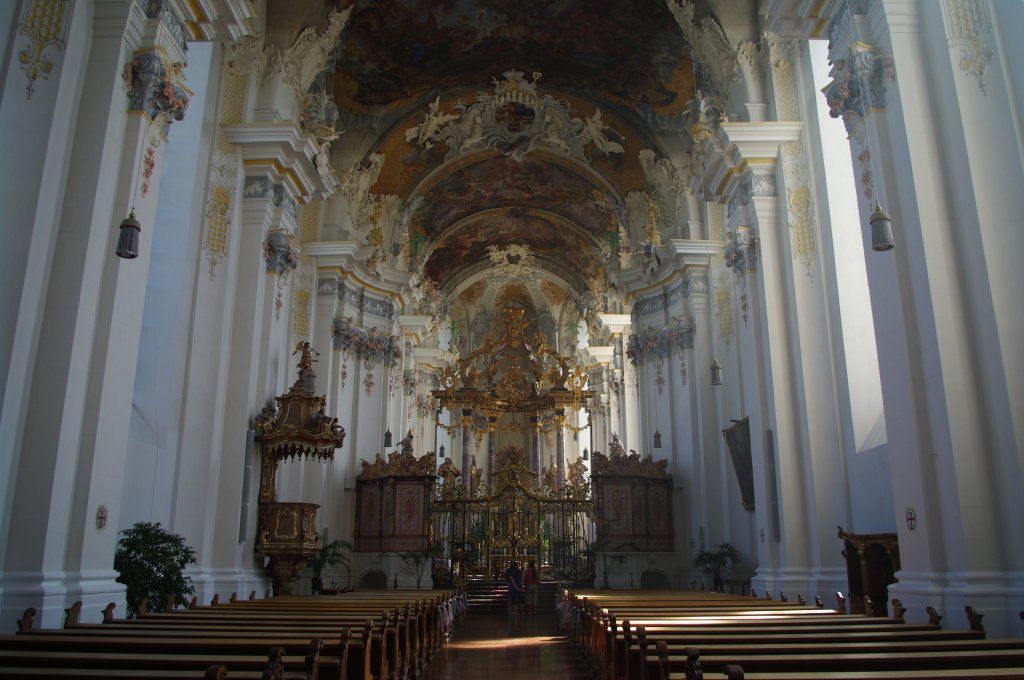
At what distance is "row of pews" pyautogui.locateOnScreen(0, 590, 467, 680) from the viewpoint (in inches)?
167

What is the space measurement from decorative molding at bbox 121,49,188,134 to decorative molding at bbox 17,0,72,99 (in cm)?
61

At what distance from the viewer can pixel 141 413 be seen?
11.0 meters

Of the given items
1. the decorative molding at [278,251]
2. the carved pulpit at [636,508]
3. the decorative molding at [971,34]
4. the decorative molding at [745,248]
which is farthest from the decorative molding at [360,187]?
the decorative molding at [971,34]

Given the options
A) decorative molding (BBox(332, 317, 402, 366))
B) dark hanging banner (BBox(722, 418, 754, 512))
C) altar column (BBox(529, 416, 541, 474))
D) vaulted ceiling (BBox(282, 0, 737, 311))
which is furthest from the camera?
altar column (BBox(529, 416, 541, 474))

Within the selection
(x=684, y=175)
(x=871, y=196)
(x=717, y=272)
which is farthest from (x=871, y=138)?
(x=684, y=175)

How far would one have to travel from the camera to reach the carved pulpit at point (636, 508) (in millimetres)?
19844

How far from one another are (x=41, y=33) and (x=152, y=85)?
0.99m

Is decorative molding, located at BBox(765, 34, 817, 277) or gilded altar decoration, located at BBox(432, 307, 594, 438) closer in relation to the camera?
decorative molding, located at BBox(765, 34, 817, 277)

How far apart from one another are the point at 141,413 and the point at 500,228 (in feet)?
65.2

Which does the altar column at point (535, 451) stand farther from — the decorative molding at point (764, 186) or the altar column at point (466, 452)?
the decorative molding at point (764, 186)

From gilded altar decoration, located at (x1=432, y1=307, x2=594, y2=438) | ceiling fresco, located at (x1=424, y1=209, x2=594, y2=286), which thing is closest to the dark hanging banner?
gilded altar decoration, located at (x1=432, y1=307, x2=594, y2=438)

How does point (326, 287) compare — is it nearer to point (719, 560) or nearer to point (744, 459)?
point (744, 459)

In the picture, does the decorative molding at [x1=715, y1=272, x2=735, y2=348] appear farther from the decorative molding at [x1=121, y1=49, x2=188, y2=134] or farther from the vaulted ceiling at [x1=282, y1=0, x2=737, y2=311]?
the decorative molding at [x1=121, y1=49, x2=188, y2=134]

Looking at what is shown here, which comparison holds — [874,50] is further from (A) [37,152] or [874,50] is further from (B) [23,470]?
(B) [23,470]
